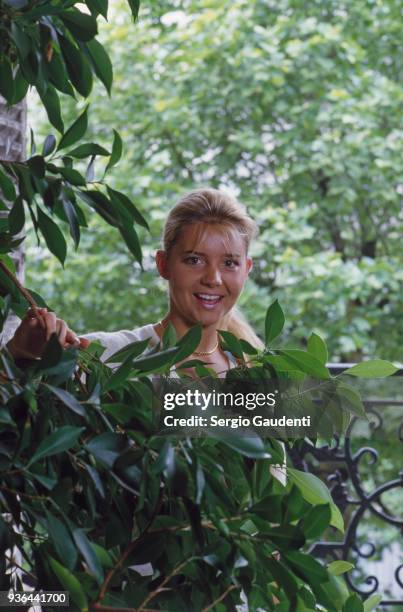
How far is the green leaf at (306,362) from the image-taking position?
818mm

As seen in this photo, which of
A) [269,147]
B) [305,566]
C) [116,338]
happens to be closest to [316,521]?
[305,566]

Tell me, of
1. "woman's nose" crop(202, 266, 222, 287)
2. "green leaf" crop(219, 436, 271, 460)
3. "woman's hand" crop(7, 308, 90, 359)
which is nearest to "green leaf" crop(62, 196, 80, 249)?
"woman's hand" crop(7, 308, 90, 359)

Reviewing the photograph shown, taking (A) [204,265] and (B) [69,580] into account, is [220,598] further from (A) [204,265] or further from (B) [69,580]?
(A) [204,265]

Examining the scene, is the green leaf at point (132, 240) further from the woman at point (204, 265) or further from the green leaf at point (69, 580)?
the woman at point (204, 265)

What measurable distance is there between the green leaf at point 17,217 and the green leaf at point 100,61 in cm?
12

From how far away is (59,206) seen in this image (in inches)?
30.1

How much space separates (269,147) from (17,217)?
4.92 meters

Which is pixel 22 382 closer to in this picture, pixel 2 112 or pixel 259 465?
pixel 259 465

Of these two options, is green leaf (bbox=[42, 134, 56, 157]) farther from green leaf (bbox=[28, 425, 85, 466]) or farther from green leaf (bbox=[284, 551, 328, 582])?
green leaf (bbox=[284, 551, 328, 582])

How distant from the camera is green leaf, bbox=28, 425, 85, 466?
0.62m

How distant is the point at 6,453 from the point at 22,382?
6cm

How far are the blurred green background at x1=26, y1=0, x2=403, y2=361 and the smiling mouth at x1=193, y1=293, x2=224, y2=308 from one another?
3.37m

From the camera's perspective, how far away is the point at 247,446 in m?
0.65

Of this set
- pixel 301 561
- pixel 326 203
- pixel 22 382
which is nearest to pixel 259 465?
pixel 301 561
